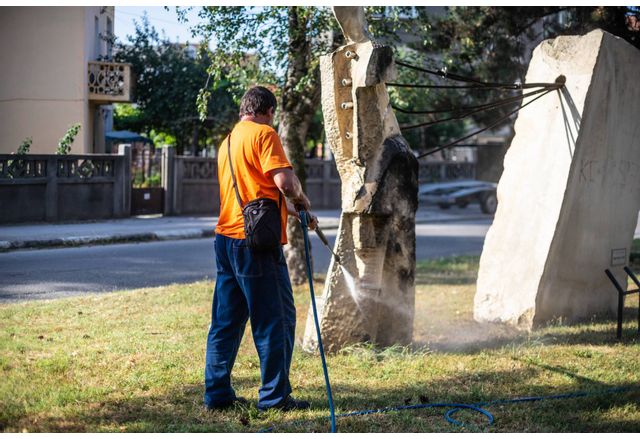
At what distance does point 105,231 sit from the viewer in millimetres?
7934

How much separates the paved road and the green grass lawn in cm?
26

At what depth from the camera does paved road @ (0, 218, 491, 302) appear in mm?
6422

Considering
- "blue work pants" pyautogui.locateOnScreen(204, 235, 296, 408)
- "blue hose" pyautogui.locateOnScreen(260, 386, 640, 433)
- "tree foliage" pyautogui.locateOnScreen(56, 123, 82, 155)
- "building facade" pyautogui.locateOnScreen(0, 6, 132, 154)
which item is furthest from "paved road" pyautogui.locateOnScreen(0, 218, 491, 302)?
"blue hose" pyautogui.locateOnScreen(260, 386, 640, 433)

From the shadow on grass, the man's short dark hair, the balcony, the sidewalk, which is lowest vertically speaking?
the shadow on grass

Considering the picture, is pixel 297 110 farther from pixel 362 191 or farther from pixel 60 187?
pixel 60 187

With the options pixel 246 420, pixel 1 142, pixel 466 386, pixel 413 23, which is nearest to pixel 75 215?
pixel 1 142

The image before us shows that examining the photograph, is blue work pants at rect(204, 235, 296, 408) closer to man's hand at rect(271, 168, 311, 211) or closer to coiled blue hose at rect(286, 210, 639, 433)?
coiled blue hose at rect(286, 210, 639, 433)

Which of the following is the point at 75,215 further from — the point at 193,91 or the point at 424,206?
the point at 424,206

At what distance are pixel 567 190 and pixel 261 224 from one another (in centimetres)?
399

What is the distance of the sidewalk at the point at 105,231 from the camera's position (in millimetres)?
6195

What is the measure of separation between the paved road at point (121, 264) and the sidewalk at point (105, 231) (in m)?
0.10

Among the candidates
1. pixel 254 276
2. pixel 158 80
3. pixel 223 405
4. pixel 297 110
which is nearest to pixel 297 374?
pixel 223 405

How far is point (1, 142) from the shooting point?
5898 mm

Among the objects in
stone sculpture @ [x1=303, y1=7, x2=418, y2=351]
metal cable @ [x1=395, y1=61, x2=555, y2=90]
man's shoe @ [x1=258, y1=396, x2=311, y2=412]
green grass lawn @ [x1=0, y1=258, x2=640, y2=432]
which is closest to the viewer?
green grass lawn @ [x1=0, y1=258, x2=640, y2=432]
